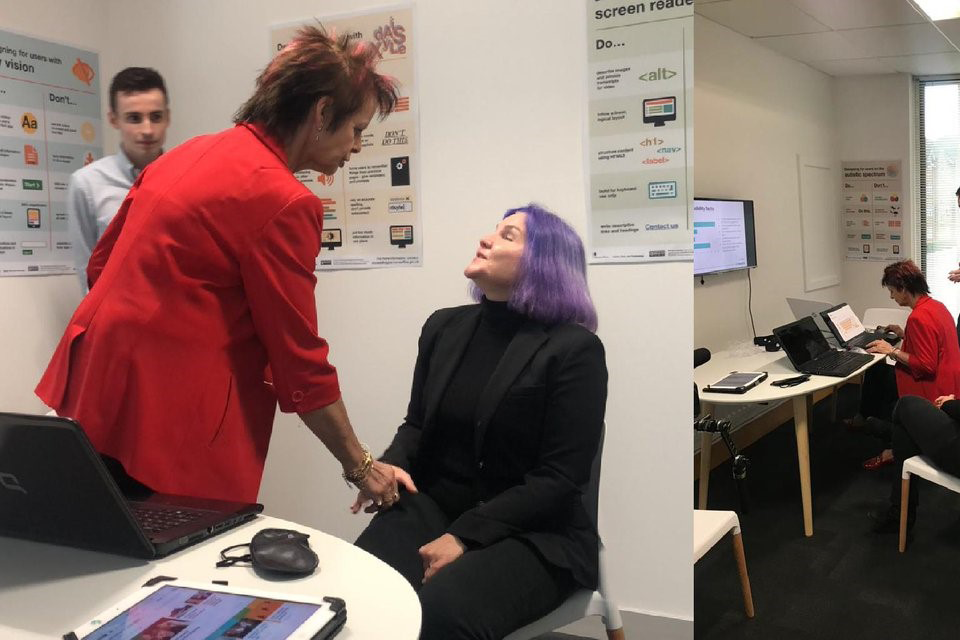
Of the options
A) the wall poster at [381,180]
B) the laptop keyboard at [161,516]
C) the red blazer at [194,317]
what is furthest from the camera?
the wall poster at [381,180]

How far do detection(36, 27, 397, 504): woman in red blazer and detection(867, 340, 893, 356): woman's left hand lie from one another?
12.8 ft

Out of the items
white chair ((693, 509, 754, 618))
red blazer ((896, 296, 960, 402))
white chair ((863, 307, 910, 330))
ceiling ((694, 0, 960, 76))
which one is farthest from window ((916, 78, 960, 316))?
white chair ((693, 509, 754, 618))

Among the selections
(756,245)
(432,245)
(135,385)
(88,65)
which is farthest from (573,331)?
(756,245)

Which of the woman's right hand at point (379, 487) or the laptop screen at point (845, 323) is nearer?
the woman's right hand at point (379, 487)

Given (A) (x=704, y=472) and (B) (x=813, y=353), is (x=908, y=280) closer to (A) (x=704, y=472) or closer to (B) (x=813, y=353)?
Answer: (B) (x=813, y=353)

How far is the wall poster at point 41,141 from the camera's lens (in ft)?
8.49

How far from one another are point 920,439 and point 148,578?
315cm

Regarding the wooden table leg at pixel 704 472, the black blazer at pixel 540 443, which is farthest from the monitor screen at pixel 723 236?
the black blazer at pixel 540 443

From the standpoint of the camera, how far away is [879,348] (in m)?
4.56

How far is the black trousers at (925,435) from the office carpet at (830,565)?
0.27m

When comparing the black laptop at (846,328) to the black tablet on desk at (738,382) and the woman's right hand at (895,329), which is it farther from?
the black tablet on desk at (738,382)

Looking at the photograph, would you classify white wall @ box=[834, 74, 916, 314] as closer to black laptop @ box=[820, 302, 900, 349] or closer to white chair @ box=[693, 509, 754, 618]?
black laptop @ box=[820, 302, 900, 349]

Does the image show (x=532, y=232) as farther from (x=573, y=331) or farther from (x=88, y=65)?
(x=88, y=65)

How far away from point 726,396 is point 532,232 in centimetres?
185
